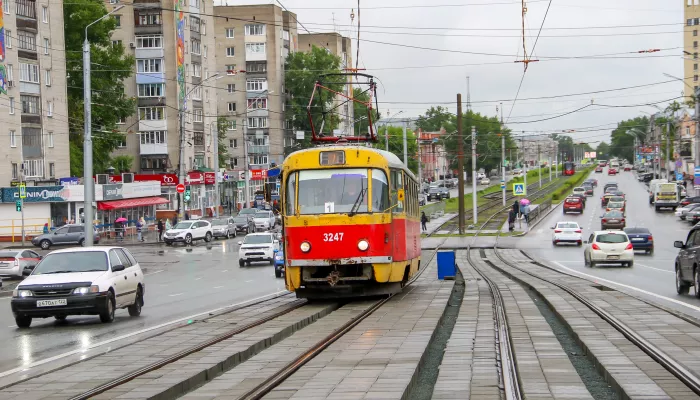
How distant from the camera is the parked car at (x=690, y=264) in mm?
21844

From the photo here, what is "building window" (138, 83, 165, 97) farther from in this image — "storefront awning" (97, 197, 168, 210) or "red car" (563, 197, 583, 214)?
"red car" (563, 197, 583, 214)

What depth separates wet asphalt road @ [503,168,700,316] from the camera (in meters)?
24.8

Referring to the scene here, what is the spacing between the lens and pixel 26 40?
216 feet

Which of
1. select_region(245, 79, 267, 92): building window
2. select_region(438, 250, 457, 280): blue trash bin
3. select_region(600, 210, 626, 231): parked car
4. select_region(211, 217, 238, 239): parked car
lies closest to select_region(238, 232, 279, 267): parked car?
select_region(438, 250, 457, 280): blue trash bin

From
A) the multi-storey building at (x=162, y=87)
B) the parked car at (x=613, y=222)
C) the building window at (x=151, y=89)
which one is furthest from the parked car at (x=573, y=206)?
the building window at (x=151, y=89)

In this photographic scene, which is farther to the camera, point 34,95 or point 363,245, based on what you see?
point 34,95

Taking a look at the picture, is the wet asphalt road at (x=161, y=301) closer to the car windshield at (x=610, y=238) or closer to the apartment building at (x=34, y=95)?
the car windshield at (x=610, y=238)

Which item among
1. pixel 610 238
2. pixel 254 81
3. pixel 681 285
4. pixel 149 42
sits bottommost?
pixel 681 285

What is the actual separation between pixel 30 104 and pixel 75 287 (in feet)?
166

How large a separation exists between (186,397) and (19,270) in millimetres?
33111

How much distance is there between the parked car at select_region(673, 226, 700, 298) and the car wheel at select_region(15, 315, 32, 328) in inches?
531

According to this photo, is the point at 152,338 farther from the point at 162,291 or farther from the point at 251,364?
the point at 162,291

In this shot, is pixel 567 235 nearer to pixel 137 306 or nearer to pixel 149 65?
pixel 137 306

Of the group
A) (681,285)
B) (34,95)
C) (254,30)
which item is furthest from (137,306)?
(254,30)
